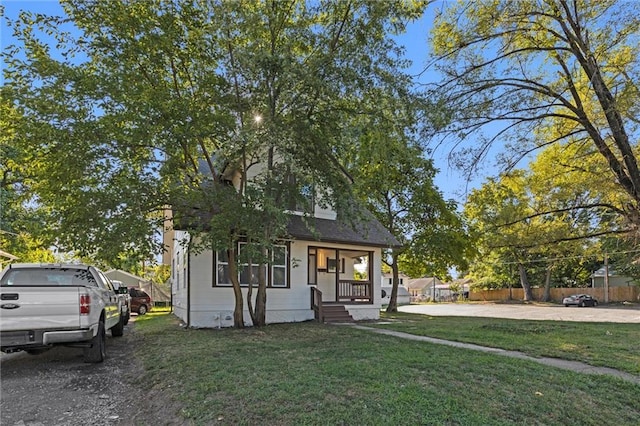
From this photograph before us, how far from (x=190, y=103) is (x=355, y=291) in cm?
991

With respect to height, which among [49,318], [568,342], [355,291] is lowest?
[568,342]

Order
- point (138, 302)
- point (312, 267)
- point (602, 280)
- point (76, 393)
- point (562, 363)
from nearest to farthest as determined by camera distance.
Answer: point (76, 393), point (562, 363), point (312, 267), point (138, 302), point (602, 280)

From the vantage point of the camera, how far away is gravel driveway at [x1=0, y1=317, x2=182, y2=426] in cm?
493

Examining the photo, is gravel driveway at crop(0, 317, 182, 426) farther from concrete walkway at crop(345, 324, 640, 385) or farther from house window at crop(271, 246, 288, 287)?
house window at crop(271, 246, 288, 287)

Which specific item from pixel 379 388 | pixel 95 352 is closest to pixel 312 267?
pixel 95 352

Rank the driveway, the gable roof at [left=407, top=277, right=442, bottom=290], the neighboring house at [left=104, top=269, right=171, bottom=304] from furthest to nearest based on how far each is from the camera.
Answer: the gable roof at [left=407, top=277, right=442, bottom=290], the neighboring house at [left=104, top=269, right=171, bottom=304], the driveway

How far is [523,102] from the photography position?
972 centimetres

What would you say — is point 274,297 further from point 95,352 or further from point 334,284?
point 95,352

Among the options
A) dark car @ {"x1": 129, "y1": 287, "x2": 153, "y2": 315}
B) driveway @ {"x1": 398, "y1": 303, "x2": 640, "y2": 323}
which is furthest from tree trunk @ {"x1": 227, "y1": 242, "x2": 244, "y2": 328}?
driveway @ {"x1": 398, "y1": 303, "x2": 640, "y2": 323}

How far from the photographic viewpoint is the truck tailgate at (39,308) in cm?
654

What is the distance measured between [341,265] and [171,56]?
11.1 meters

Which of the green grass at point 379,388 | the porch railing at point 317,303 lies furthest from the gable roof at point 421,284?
the green grass at point 379,388

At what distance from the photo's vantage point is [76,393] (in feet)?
19.6

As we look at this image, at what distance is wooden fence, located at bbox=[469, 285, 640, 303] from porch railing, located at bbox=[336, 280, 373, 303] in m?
36.8
